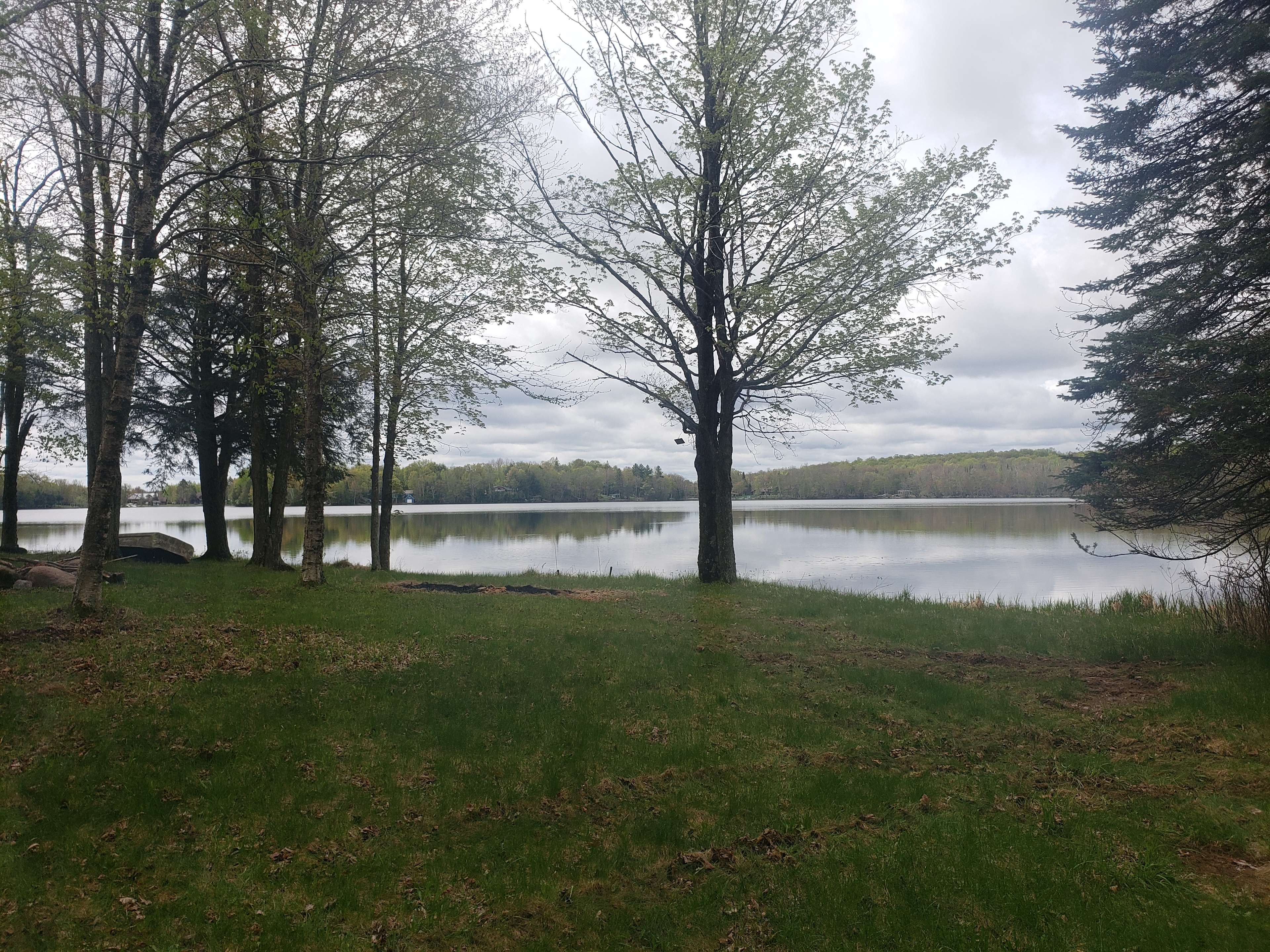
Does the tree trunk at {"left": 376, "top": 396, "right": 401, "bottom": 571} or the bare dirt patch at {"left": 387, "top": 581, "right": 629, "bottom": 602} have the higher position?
the tree trunk at {"left": 376, "top": 396, "right": 401, "bottom": 571}

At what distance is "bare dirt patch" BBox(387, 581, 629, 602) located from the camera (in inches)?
532

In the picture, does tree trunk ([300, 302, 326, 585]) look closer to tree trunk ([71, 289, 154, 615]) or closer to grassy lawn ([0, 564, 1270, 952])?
grassy lawn ([0, 564, 1270, 952])

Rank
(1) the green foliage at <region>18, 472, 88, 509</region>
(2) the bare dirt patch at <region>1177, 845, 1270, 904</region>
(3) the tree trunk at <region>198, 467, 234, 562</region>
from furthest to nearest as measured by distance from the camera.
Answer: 1. (1) the green foliage at <region>18, 472, 88, 509</region>
2. (3) the tree trunk at <region>198, 467, 234, 562</region>
3. (2) the bare dirt patch at <region>1177, 845, 1270, 904</region>

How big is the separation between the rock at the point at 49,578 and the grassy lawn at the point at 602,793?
2488 mm

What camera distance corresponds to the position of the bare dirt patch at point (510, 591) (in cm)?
1352

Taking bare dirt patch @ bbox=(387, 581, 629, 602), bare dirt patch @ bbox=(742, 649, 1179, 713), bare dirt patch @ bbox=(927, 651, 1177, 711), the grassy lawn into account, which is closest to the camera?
the grassy lawn

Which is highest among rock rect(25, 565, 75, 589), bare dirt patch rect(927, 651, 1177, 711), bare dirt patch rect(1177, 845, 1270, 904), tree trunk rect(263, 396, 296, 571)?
tree trunk rect(263, 396, 296, 571)

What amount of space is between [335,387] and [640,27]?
12.5 metres

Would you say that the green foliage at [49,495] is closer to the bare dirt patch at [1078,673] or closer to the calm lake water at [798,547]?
the calm lake water at [798,547]

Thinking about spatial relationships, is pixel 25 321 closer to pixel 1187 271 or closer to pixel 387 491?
pixel 387 491

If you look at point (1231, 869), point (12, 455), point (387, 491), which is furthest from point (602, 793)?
point (12, 455)

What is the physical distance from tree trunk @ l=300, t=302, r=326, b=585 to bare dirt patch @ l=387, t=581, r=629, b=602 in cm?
153

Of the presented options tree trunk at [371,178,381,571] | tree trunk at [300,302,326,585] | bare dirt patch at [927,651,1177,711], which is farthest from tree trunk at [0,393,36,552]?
bare dirt patch at [927,651,1177,711]

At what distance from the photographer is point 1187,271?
11875mm
